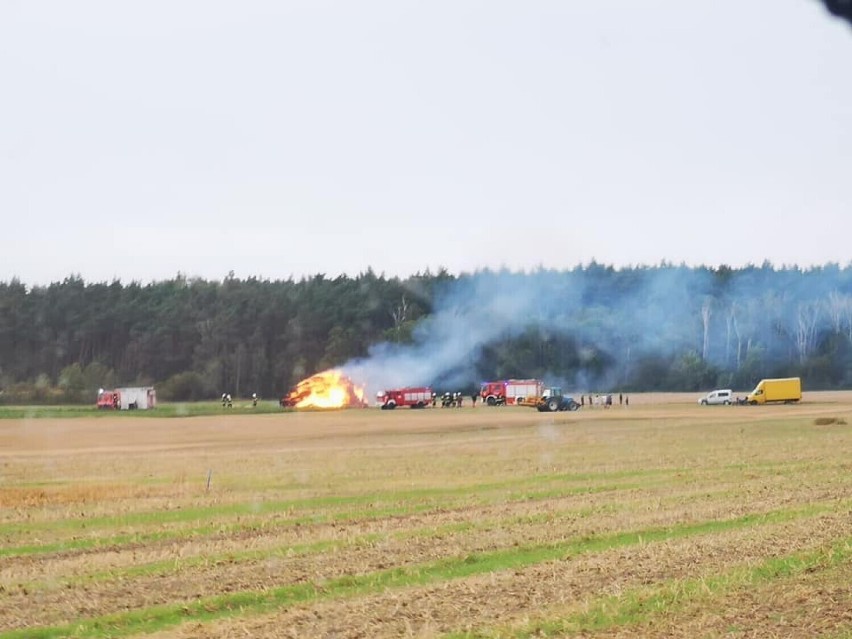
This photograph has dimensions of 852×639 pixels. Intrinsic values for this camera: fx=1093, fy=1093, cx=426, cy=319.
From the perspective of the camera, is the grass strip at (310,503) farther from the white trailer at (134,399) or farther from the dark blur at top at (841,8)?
the white trailer at (134,399)

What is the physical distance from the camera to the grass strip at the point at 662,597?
500 inches

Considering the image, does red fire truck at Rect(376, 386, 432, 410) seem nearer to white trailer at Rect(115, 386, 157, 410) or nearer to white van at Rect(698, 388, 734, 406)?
white trailer at Rect(115, 386, 157, 410)

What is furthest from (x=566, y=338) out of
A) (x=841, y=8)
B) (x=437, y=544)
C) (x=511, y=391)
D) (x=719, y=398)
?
(x=841, y=8)

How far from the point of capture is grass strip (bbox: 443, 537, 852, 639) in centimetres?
1270

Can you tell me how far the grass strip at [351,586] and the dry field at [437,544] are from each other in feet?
0.16

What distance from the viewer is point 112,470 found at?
127ft

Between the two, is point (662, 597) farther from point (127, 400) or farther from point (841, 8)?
point (127, 400)

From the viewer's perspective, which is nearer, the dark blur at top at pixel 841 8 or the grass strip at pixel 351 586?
the dark blur at top at pixel 841 8

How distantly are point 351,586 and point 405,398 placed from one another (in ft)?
307

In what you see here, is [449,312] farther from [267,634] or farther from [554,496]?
[267,634]

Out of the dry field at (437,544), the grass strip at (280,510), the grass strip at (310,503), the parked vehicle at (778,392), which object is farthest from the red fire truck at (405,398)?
the grass strip at (280,510)

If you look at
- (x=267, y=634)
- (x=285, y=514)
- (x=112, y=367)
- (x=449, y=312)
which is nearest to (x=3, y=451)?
(x=285, y=514)

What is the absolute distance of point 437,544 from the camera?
762 inches

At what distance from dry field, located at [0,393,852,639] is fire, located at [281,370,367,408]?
6492 cm
